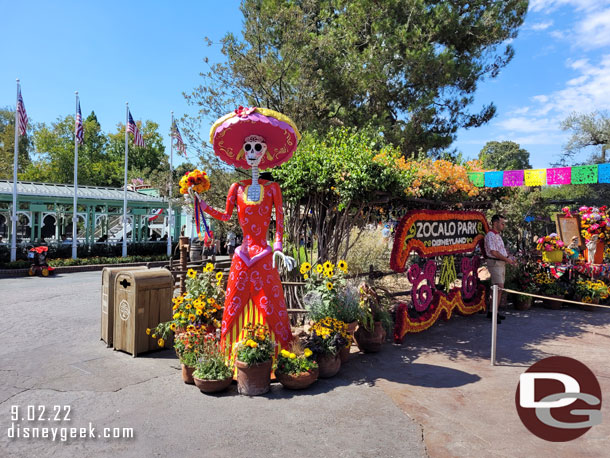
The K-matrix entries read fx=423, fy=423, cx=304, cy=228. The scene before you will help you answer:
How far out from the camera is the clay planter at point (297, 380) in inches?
169

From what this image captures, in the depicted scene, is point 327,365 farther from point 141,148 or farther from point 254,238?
point 141,148

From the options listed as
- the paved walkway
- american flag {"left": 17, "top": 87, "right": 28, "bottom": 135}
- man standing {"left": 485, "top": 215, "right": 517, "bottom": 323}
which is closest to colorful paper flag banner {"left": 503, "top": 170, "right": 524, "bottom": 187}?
man standing {"left": 485, "top": 215, "right": 517, "bottom": 323}

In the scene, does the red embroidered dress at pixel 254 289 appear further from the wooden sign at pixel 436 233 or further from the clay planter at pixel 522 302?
the clay planter at pixel 522 302

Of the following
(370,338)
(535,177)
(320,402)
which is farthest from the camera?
(535,177)

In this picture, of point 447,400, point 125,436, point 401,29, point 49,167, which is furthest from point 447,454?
point 49,167

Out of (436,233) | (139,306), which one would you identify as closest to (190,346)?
(139,306)

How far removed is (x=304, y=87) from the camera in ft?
37.2

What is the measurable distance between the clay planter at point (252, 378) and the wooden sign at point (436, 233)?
2761mm

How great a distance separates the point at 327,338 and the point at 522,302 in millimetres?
5809

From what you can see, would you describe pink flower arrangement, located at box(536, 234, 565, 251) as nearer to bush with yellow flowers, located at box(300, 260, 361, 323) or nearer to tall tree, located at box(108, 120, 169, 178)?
bush with yellow flowers, located at box(300, 260, 361, 323)

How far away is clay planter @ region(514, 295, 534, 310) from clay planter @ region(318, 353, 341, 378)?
18.6 ft

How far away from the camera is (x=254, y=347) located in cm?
422

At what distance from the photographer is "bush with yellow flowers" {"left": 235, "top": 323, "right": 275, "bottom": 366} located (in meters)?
4.20

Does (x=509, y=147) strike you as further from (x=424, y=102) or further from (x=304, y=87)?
(x=304, y=87)
